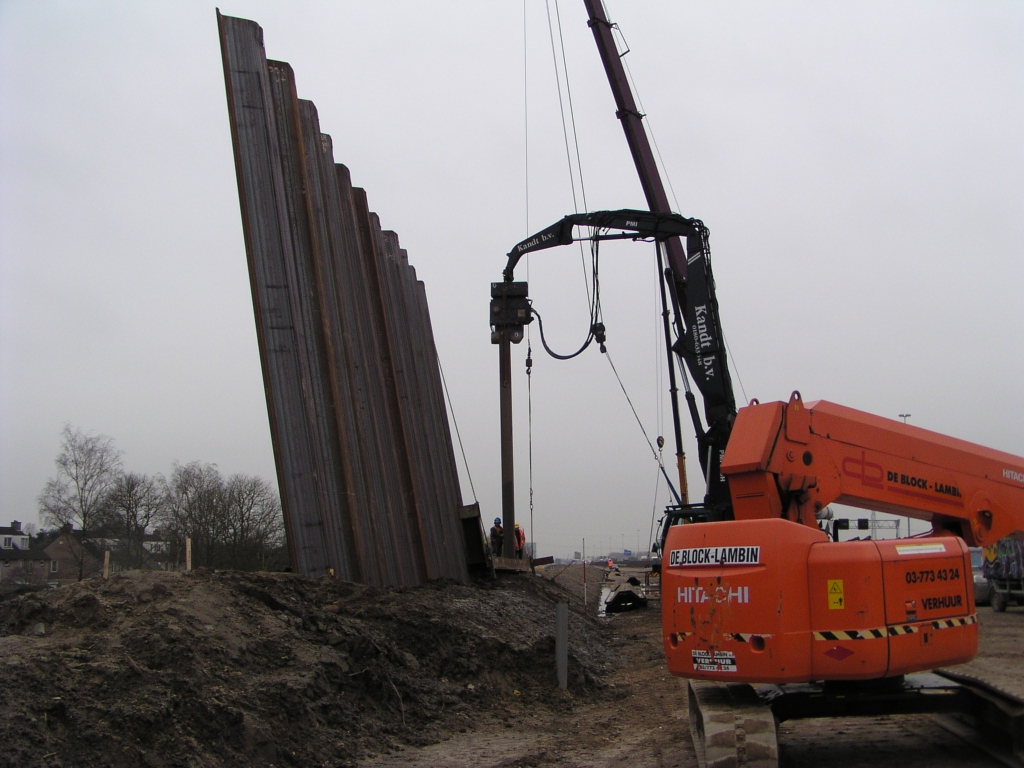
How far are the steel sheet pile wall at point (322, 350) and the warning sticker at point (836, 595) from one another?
23.9 feet

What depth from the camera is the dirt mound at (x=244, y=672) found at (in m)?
5.83

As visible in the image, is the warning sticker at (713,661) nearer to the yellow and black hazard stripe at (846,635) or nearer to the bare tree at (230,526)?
the yellow and black hazard stripe at (846,635)

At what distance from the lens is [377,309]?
16.6 metres

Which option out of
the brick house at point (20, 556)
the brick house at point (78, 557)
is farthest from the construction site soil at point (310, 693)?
the brick house at point (20, 556)

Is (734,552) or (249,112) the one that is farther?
(249,112)

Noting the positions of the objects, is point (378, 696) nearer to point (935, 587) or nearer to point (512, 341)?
point (935, 587)

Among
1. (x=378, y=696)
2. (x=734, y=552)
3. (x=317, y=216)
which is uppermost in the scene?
(x=317, y=216)

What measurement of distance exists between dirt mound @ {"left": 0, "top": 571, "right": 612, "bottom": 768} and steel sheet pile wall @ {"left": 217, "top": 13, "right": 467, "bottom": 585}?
1637 millimetres

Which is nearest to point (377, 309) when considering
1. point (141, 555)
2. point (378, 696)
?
point (378, 696)

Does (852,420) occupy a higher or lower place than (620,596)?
higher

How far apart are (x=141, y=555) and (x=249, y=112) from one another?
152ft

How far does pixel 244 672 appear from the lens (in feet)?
24.1

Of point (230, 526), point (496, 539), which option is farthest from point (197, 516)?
point (496, 539)

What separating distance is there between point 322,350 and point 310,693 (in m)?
6.41
